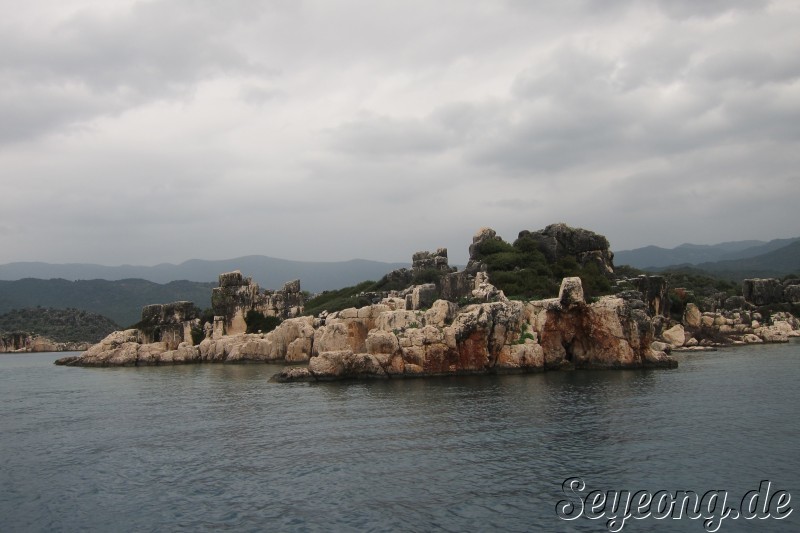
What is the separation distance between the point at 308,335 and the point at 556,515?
57.2m

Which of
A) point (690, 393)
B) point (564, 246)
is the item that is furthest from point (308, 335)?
point (690, 393)

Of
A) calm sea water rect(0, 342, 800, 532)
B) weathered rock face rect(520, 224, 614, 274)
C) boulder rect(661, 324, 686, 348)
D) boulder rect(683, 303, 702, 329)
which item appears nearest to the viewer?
calm sea water rect(0, 342, 800, 532)

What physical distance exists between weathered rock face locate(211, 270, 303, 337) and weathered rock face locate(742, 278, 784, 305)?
7779 cm

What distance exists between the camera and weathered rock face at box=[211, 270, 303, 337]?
91.0 metres

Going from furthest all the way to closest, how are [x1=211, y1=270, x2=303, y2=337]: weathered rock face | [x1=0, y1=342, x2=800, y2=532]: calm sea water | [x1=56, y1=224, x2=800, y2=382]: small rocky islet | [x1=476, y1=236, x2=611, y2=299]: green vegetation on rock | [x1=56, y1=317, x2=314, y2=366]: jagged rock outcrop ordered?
[x1=211, y1=270, x2=303, y2=337]: weathered rock face → [x1=476, y1=236, x2=611, y2=299]: green vegetation on rock → [x1=56, y1=317, x2=314, y2=366]: jagged rock outcrop → [x1=56, y1=224, x2=800, y2=382]: small rocky islet → [x1=0, y1=342, x2=800, y2=532]: calm sea water

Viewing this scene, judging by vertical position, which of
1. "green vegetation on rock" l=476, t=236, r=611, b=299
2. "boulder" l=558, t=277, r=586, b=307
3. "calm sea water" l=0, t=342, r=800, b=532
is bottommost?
"calm sea water" l=0, t=342, r=800, b=532

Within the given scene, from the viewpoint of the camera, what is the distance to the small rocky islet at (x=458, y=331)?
51.7 m

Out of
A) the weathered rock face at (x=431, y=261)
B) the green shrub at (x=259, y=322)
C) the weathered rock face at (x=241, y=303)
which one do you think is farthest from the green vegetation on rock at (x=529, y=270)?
the green shrub at (x=259, y=322)

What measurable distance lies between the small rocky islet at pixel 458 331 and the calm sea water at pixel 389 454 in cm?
711

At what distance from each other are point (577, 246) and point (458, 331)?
42.0 metres

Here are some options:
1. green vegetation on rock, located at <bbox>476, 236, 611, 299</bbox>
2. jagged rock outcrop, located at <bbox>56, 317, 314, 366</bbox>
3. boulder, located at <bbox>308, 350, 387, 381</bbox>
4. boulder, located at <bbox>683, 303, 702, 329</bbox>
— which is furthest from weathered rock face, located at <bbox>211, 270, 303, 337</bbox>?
boulder, located at <bbox>683, 303, 702, 329</bbox>

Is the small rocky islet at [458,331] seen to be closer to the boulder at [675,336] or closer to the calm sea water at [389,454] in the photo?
the boulder at [675,336]

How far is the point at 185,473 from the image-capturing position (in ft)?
77.0

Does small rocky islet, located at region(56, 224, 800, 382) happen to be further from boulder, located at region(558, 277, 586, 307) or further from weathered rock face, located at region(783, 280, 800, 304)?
weathered rock face, located at region(783, 280, 800, 304)
